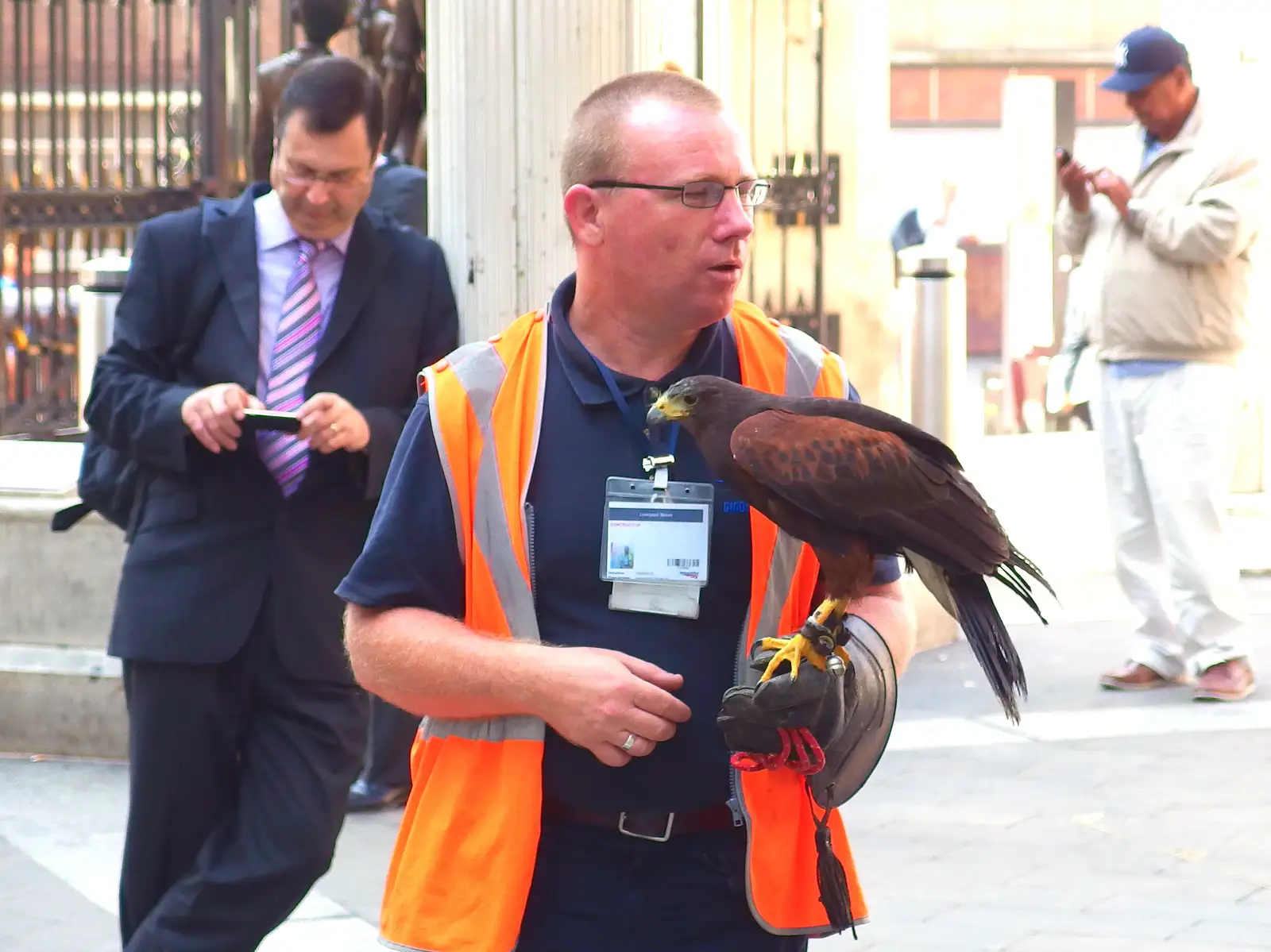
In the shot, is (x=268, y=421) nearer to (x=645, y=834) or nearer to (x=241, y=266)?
(x=241, y=266)

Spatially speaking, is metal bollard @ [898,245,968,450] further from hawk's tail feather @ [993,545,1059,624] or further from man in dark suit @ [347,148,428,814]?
hawk's tail feather @ [993,545,1059,624]

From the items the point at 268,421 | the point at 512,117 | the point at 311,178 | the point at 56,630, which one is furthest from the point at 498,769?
the point at 56,630

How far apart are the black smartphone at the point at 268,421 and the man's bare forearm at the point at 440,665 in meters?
1.18

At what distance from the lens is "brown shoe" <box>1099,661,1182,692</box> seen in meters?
7.91

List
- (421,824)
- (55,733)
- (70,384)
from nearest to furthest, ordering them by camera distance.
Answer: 1. (421,824)
2. (55,733)
3. (70,384)

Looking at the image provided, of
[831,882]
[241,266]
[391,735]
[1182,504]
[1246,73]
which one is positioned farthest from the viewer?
[1246,73]

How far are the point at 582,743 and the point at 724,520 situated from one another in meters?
0.40

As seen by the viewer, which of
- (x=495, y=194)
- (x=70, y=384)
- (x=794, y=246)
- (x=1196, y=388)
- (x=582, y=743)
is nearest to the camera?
(x=582, y=743)

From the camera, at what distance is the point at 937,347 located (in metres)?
9.09

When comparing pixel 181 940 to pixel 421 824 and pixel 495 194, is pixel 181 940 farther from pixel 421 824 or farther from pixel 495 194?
pixel 495 194

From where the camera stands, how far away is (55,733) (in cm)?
711

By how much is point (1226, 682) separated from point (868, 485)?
18.2 ft

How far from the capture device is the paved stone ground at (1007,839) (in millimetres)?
5168

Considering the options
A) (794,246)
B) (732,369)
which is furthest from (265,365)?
(794,246)
